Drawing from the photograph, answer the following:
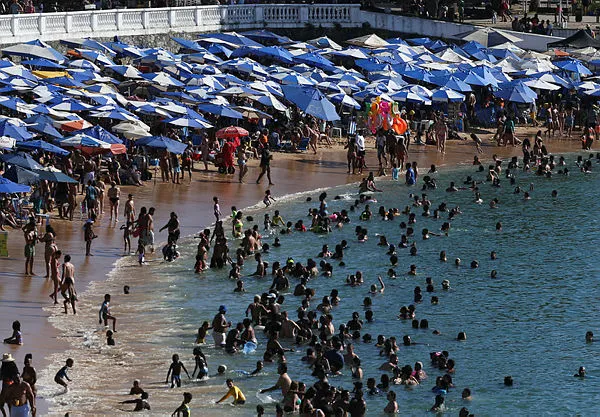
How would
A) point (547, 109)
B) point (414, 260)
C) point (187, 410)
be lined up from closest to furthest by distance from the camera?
1. point (187, 410)
2. point (414, 260)
3. point (547, 109)

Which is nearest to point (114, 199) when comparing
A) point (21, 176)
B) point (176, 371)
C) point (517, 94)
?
point (21, 176)

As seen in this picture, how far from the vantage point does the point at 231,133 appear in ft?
166

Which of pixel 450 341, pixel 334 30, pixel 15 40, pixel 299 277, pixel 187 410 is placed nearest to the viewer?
pixel 187 410

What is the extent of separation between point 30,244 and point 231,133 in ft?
50.8

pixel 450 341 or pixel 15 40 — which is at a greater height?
pixel 15 40

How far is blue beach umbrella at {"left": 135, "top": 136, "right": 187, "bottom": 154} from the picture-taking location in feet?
150

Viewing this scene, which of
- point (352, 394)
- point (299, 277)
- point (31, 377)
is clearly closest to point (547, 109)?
point (299, 277)

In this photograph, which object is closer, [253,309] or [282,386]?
[282,386]

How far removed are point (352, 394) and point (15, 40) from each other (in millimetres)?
30906

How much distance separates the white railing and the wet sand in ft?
38.1

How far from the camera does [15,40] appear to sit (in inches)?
2244

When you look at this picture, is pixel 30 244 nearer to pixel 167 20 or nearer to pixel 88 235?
pixel 88 235

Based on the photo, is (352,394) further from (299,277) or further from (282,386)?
(299,277)

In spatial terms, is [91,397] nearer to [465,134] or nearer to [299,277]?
[299,277]
